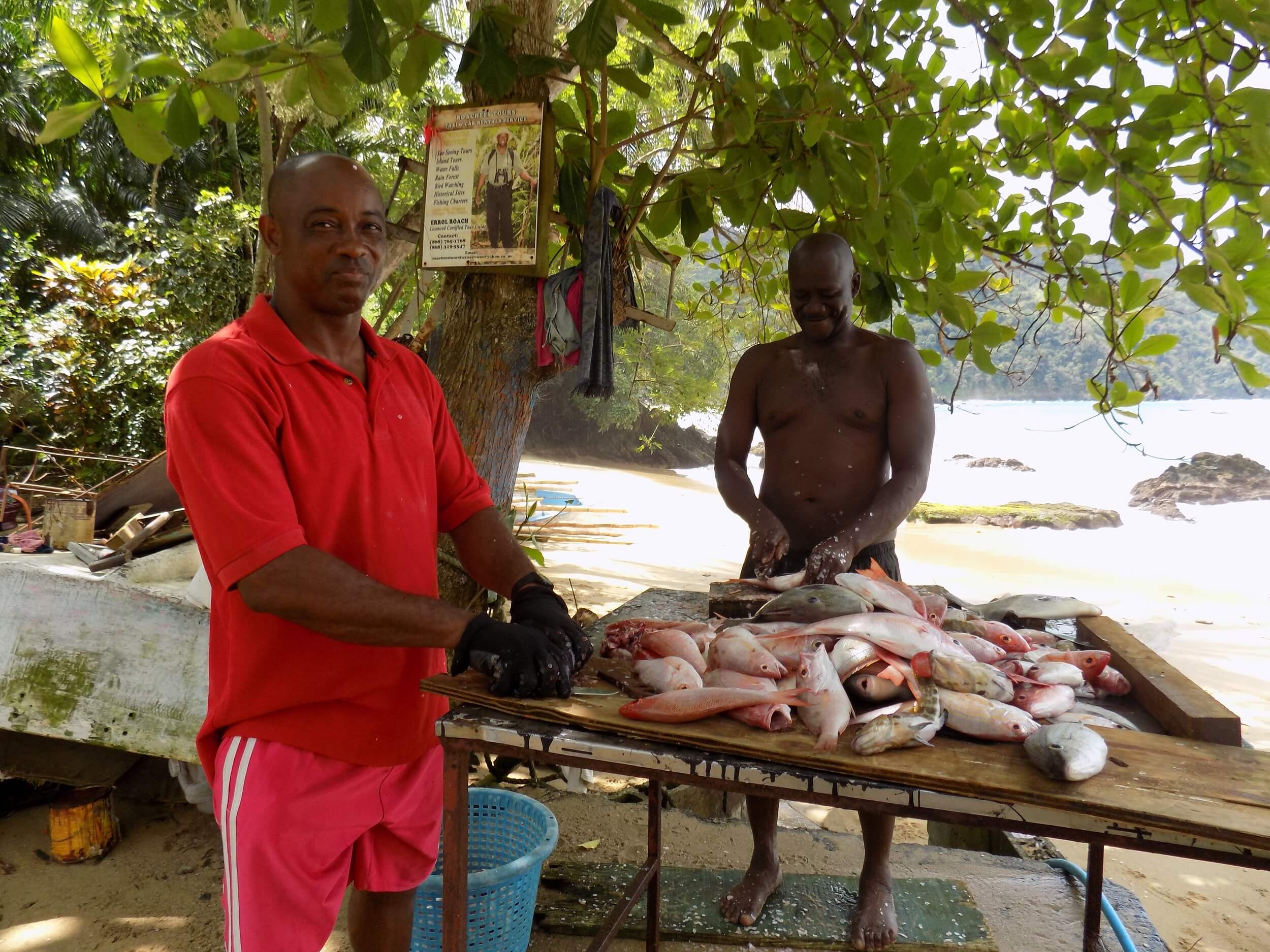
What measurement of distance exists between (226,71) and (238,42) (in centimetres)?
8

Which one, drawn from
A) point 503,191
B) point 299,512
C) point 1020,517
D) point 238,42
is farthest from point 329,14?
point 1020,517

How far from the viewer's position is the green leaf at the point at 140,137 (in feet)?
6.89

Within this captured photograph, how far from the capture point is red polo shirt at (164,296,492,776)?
178cm

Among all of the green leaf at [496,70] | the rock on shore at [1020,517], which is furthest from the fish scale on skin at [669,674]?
the rock on shore at [1020,517]

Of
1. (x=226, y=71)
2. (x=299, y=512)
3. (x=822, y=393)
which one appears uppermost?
(x=226, y=71)

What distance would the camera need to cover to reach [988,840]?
427 centimetres

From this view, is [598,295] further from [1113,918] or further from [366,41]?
[1113,918]

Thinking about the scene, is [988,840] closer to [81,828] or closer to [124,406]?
[81,828]

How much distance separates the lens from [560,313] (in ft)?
11.4

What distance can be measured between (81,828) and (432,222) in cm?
293

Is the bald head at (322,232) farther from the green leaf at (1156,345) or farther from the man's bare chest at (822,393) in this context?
Result: the green leaf at (1156,345)

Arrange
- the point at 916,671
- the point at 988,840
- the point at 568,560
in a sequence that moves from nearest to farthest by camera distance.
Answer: the point at 916,671 < the point at 988,840 < the point at 568,560

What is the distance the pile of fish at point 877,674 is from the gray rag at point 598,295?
131cm

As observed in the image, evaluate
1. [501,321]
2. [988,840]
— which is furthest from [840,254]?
[988,840]
